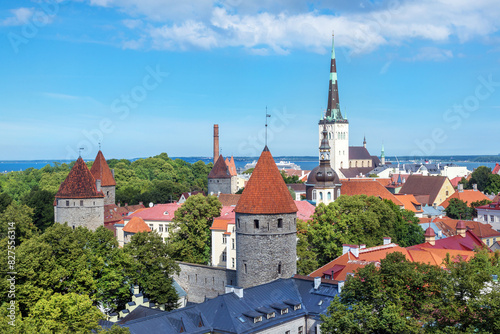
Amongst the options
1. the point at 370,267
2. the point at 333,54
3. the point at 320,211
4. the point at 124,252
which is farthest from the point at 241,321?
the point at 333,54

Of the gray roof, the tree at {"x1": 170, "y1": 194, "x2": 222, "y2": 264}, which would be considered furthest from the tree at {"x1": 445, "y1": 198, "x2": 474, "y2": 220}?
the gray roof

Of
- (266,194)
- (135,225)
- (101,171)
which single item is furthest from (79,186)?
(266,194)

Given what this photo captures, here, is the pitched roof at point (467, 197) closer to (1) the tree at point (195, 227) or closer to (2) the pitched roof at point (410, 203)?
(2) the pitched roof at point (410, 203)

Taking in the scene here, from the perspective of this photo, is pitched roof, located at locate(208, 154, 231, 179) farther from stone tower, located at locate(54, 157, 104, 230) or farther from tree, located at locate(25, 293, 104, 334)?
tree, located at locate(25, 293, 104, 334)

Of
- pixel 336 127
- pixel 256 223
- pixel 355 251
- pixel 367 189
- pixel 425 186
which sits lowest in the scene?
pixel 355 251

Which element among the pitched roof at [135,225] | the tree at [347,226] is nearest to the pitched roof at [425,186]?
the tree at [347,226]

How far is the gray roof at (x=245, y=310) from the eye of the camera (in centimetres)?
2544

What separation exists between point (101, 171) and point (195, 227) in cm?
2585

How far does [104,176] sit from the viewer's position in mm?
70625

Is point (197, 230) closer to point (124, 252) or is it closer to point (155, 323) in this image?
point (124, 252)

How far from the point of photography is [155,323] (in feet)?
82.4

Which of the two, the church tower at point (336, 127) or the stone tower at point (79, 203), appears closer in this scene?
the stone tower at point (79, 203)

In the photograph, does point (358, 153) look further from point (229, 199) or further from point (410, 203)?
point (229, 199)

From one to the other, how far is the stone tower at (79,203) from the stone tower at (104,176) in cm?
1477
